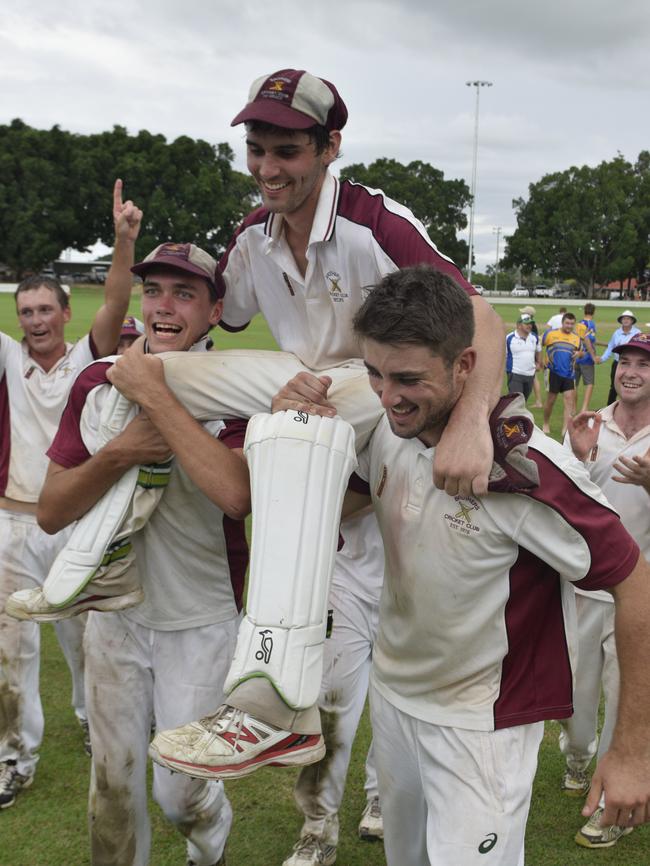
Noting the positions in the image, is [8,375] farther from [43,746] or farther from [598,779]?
[598,779]

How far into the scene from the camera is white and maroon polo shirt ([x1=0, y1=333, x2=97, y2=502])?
179 inches

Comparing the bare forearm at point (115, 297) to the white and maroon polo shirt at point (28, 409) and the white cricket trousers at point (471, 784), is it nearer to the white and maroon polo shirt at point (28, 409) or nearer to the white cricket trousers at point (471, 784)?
the white and maroon polo shirt at point (28, 409)

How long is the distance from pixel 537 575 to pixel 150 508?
1.25m

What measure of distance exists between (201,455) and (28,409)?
232cm

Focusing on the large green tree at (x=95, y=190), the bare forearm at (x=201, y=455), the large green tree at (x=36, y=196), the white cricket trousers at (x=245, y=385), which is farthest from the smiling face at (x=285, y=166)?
the large green tree at (x=36, y=196)

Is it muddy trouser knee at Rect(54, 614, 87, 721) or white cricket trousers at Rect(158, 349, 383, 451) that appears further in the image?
muddy trouser knee at Rect(54, 614, 87, 721)

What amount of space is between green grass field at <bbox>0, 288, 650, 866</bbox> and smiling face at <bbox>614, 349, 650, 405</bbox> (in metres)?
1.99

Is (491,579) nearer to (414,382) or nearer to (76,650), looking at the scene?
(414,382)

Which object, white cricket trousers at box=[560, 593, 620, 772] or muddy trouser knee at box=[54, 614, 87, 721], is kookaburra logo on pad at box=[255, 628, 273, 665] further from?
muddy trouser knee at box=[54, 614, 87, 721]

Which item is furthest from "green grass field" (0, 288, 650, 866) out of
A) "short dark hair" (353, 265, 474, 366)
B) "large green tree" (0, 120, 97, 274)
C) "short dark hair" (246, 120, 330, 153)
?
"large green tree" (0, 120, 97, 274)

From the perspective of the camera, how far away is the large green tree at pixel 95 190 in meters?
59.1

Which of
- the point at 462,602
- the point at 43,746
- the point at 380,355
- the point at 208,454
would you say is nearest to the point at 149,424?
the point at 208,454

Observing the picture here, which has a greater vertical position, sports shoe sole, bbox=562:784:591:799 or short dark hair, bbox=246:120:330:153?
short dark hair, bbox=246:120:330:153

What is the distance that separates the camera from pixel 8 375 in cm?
469
